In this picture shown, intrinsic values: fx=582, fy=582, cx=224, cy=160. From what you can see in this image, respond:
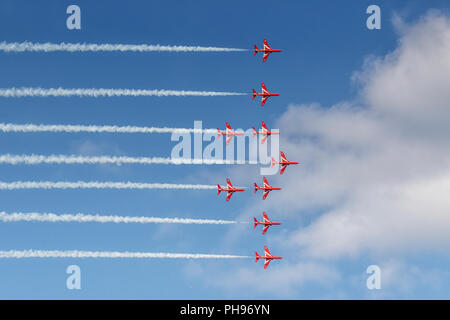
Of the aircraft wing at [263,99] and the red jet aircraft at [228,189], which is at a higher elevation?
the aircraft wing at [263,99]

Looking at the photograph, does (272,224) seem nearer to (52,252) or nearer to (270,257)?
(270,257)

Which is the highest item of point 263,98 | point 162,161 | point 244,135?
point 263,98

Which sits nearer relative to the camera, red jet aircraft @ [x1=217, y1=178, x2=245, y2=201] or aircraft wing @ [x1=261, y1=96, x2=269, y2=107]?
red jet aircraft @ [x1=217, y1=178, x2=245, y2=201]

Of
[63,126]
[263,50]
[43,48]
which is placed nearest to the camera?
[43,48]

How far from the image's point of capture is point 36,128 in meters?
119

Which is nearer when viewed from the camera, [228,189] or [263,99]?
[228,189]

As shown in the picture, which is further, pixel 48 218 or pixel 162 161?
pixel 162 161

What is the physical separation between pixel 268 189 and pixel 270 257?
741 inches

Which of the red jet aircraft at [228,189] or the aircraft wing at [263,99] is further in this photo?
the aircraft wing at [263,99]

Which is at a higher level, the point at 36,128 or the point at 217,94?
the point at 217,94

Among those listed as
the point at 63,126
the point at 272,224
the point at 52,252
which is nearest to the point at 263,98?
the point at 272,224

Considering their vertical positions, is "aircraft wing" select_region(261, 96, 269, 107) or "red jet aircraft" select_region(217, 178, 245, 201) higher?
"aircraft wing" select_region(261, 96, 269, 107)

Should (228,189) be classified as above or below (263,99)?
below

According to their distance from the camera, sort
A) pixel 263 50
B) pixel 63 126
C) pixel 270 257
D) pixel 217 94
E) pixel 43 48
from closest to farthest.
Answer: pixel 43 48
pixel 63 126
pixel 217 94
pixel 263 50
pixel 270 257
